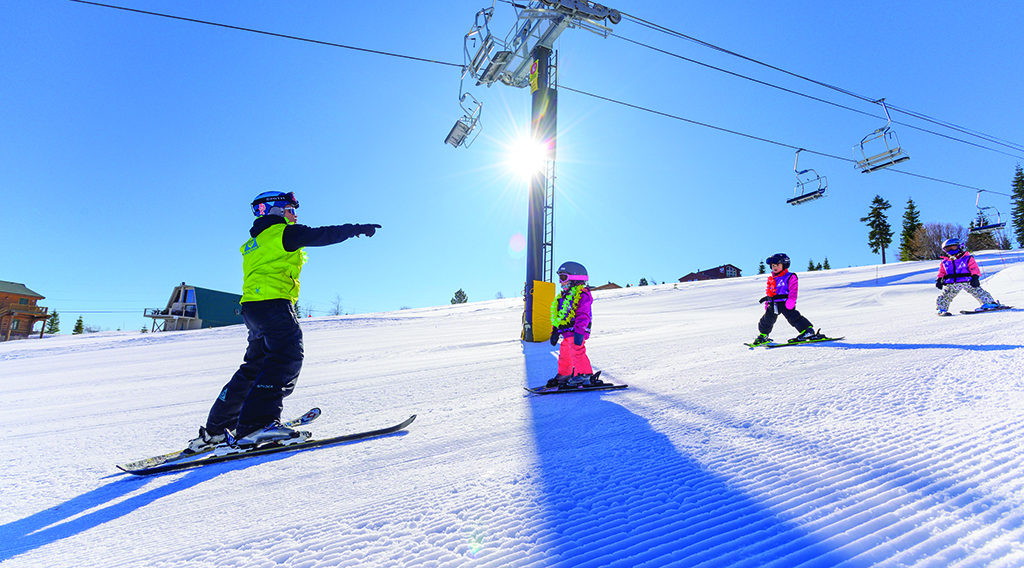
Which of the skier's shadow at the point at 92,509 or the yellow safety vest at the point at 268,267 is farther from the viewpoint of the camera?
the yellow safety vest at the point at 268,267

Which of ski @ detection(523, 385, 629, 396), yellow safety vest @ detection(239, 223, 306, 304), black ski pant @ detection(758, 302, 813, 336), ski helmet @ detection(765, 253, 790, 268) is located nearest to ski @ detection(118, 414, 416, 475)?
yellow safety vest @ detection(239, 223, 306, 304)

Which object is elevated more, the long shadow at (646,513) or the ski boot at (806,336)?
the ski boot at (806,336)

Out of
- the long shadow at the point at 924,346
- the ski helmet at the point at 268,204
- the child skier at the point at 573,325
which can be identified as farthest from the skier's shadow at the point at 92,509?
the long shadow at the point at 924,346

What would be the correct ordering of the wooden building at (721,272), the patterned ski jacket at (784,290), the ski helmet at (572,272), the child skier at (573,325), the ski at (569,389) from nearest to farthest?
the ski at (569,389)
the child skier at (573,325)
the ski helmet at (572,272)
the patterned ski jacket at (784,290)
the wooden building at (721,272)

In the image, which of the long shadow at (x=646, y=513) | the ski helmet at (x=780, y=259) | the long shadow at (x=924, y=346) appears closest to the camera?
the long shadow at (x=646, y=513)

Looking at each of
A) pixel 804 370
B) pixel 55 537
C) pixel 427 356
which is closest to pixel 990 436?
pixel 804 370

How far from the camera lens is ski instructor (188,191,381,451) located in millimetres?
3086

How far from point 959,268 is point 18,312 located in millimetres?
54403

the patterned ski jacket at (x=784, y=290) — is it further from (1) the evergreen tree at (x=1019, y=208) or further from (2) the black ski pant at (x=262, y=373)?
(1) the evergreen tree at (x=1019, y=208)

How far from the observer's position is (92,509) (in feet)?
7.38

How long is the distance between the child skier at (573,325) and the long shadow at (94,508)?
3.08m

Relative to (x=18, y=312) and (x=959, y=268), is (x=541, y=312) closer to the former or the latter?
(x=959, y=268)

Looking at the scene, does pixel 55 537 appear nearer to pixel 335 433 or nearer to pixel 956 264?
pixel 335 433

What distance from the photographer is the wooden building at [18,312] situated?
3219 cm
